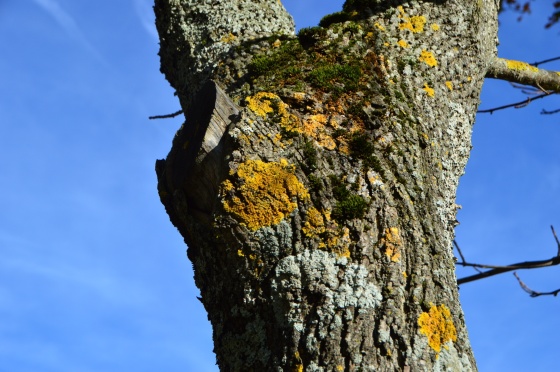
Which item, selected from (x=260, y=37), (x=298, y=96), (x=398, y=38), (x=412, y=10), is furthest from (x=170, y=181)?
(x=412, y=10)

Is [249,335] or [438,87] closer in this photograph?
[249,335]

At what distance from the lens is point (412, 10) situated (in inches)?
93.0

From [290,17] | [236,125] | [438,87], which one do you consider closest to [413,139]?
[438,87]

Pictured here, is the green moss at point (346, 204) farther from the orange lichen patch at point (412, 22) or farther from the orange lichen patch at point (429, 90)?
the orange lichen patch at point (412, 22)

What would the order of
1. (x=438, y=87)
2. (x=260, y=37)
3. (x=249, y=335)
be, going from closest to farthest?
(x=249, y=335) < (x=438, y=87) < (x=260, y=37)

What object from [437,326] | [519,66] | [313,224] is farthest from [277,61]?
[519,66]

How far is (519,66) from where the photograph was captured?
2939 millimetres

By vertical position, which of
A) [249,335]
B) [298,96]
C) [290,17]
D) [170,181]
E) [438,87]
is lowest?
[249,335]

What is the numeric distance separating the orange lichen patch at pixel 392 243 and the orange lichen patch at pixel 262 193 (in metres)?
0.25

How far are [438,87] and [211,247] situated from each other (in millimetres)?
976

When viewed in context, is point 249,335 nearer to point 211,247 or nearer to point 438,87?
point 211,247

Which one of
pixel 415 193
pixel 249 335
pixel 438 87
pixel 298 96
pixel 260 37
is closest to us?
pixel 249 335

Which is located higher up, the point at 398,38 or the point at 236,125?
the point at 398,38

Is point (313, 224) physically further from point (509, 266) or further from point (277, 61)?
point (509, 266)
